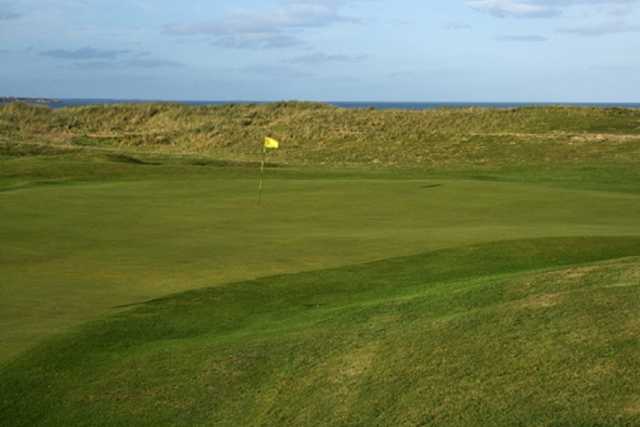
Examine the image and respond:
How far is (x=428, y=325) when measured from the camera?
9.70 m

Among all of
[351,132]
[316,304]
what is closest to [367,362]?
[316,304]

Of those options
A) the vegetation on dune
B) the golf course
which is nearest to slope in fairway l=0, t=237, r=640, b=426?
the golf course

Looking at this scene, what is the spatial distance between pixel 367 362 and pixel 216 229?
1118cm

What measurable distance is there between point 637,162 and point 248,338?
3792cm

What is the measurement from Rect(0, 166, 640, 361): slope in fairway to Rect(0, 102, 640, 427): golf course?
0.07 metres

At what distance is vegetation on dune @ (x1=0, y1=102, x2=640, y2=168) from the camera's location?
176 ft

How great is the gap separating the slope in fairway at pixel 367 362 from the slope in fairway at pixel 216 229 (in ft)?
3.83

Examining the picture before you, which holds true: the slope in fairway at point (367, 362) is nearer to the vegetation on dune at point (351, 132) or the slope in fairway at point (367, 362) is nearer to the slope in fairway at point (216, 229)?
the slope in fairway at point (216, 229)

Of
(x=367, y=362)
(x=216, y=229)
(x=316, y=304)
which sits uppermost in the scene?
(x=367, y=362)

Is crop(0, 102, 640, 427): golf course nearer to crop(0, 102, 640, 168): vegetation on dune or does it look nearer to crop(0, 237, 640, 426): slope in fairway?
crop(0, 237, 640, 426): slope in fairway

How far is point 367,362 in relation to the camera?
8.82m

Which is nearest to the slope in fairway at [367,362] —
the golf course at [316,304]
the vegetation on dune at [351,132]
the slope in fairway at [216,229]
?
the golf course at [316,304]

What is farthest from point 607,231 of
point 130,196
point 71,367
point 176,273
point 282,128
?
point 282,128

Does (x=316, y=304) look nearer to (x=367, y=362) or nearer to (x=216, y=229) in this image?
(x=367, y=362)
